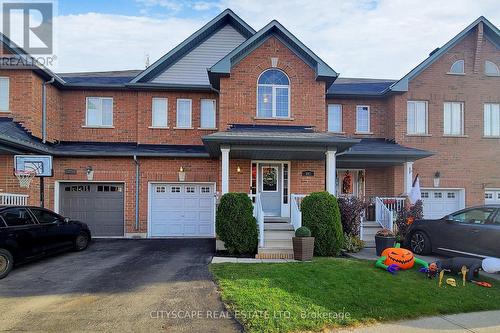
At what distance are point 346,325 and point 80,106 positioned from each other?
1388 centimetres

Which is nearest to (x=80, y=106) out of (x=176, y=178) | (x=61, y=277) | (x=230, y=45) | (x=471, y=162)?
(x=176, y=178)

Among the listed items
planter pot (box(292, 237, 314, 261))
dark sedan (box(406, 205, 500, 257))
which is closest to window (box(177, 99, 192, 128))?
planter pot (box(292, 237, 314, 261))

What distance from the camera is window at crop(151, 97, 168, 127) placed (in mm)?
15422

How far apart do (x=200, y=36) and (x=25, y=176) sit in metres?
8.97

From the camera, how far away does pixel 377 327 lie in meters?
5.41

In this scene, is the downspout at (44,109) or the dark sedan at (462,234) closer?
the dark sedan at (462,234)

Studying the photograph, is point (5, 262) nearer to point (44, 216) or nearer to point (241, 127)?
point (44, 216)

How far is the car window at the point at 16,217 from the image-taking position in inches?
341

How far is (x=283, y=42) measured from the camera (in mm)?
13688

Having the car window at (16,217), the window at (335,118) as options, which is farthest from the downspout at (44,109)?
the window at (335,118)

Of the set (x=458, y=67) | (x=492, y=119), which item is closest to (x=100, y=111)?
(x=458, y=67)

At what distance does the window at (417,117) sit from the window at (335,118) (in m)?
2.81

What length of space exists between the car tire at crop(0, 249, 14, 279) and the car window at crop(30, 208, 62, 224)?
154cm

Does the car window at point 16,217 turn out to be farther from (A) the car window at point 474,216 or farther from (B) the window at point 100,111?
(A) the car window at point 474,216
